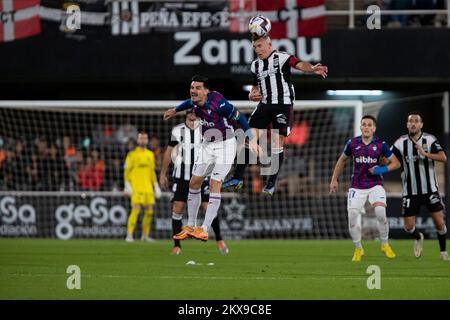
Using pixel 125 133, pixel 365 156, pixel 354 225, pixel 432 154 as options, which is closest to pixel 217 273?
pixel 354 225

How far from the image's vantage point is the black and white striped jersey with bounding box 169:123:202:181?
16547 millimetres

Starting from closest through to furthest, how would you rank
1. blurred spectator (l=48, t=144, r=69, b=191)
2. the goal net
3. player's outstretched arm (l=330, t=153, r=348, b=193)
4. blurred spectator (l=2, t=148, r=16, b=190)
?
player's outstretched arm (l=330, t=153, r=348, b=193)
the goal net
blurred spectator (l=2, t=148, r=16, b=190)
blurred spectator (l=48, t=144, r=69, b=191)

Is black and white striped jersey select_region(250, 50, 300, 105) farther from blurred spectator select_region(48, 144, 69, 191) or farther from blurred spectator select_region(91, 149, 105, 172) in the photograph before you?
blurred spectator select_region(48, 144, 69, 191)

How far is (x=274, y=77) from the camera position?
13305mm

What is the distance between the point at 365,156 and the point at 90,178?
33.9ft

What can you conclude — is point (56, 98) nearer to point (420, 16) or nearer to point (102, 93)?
point (102, 93)

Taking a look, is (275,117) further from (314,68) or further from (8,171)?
(8,171)

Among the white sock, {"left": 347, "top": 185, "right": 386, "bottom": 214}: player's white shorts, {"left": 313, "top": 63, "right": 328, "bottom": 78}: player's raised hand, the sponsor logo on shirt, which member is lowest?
the white sock

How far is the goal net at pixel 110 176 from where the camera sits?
2353cm

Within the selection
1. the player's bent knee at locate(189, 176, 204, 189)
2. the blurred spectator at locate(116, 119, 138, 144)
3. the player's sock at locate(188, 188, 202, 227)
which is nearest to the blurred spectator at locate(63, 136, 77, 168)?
the blurred spectator at locate(116, 119, 138, 144)

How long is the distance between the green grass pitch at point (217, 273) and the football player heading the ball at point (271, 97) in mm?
1419

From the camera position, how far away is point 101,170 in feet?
79.3

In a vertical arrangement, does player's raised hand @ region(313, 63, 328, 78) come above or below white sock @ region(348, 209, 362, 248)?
above
